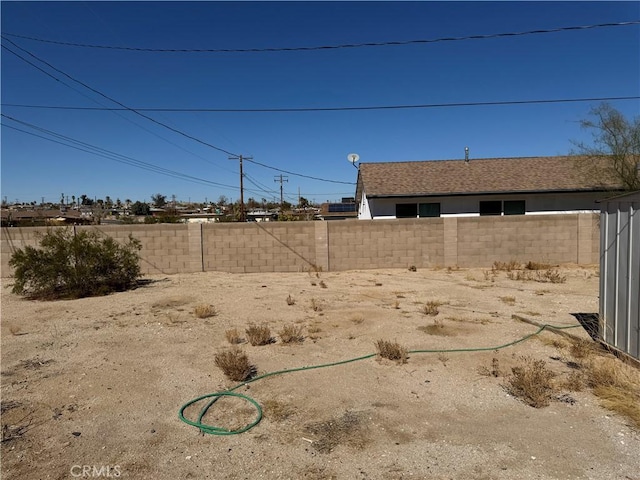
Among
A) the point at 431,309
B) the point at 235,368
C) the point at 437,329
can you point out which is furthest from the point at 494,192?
the point at 235,368

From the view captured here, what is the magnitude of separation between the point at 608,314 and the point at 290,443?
4.97m

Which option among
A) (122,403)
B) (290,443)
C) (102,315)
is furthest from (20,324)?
(290,443)

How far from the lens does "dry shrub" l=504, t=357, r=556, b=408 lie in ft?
15.0

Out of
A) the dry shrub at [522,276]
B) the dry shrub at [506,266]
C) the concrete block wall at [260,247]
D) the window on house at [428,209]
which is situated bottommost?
the dry shrub at [522,276]

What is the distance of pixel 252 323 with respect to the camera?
8211 millimetres

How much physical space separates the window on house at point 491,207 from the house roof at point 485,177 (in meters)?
0.83

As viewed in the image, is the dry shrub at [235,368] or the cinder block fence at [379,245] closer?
the dry shrub at [235,368]

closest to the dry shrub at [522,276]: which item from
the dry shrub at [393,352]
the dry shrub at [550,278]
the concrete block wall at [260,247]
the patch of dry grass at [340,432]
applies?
the dry shrub at [550,278]

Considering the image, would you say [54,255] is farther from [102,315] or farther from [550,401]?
[550,401]

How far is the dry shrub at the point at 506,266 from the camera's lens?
1554 centimetres

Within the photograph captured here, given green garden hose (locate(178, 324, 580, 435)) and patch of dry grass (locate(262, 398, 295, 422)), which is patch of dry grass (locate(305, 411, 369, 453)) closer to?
patch of dry grass (locate(262, 398, 295, 422))

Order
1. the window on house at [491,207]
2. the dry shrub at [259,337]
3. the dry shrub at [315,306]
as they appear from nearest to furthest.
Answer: the dry shrub at [259,337] → the dry shrub at [315,306] → the window on house at [491,207]

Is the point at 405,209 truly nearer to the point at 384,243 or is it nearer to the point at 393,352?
the point at 384,243

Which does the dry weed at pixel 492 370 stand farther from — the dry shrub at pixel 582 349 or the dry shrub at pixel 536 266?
the dry shrub at pixel 536 266
